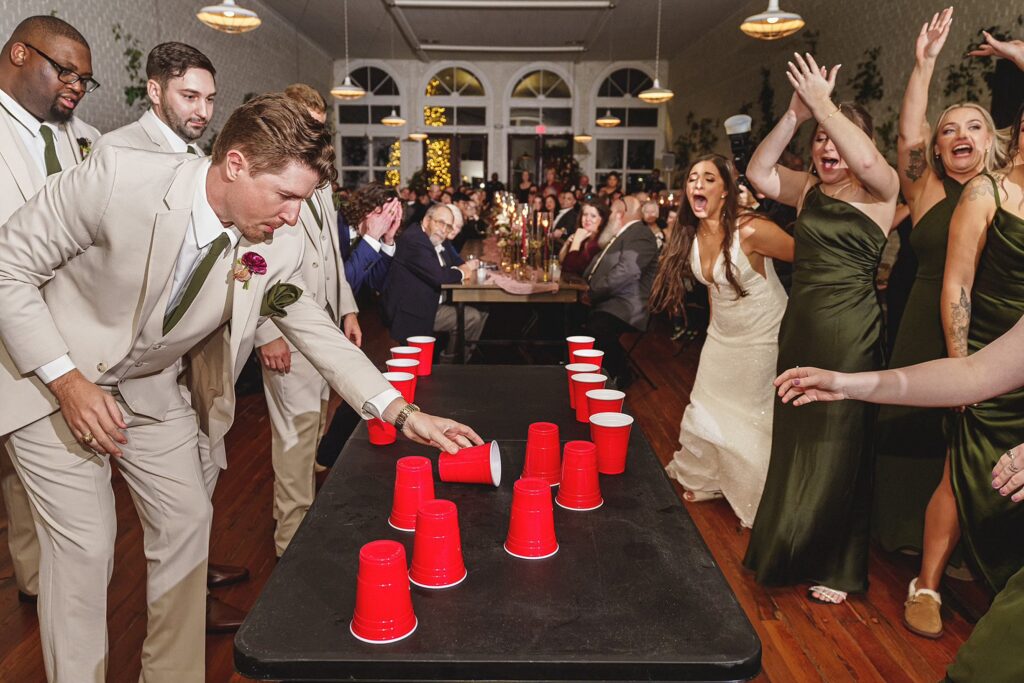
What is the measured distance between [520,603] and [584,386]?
37.0 inches

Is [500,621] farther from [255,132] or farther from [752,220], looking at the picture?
[752,220]

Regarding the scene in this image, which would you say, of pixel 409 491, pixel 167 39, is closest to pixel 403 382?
pixel 409 491

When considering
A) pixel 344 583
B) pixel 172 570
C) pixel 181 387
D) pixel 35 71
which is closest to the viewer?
pixel 344 583

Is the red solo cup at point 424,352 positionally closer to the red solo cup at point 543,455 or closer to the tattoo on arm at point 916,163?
the red solo cup at point 543,455

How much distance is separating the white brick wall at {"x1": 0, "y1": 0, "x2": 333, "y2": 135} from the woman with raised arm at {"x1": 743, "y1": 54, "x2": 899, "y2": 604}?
17.2 feet

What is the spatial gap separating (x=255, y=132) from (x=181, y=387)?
0.86 metres

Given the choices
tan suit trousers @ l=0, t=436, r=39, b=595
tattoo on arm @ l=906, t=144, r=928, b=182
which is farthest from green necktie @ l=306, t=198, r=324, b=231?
tattoo on arm @ l=906, t=144, r=928, b=182

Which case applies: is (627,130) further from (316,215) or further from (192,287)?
(192,287)

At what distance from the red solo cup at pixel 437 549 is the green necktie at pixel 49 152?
2.09m

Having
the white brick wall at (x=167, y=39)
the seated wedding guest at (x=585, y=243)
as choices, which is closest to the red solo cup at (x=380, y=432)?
the seated wedding guest at (x=585, y=243)

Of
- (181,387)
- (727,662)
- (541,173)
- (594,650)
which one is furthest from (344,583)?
(541,173)

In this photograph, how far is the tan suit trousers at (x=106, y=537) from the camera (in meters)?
1.70

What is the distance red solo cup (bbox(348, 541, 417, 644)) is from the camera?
1.07 meters

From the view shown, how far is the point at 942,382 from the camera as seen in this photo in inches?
62.1
